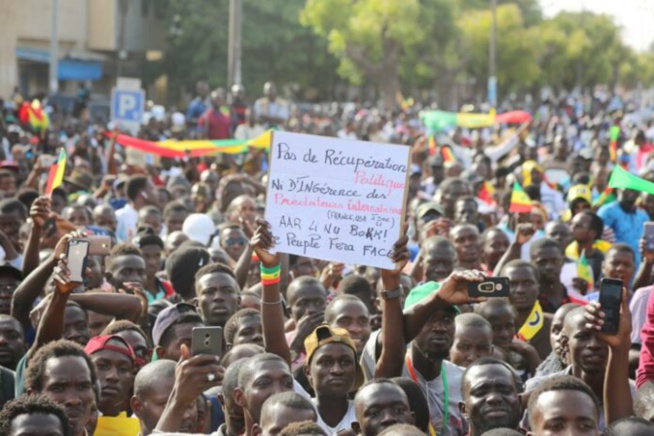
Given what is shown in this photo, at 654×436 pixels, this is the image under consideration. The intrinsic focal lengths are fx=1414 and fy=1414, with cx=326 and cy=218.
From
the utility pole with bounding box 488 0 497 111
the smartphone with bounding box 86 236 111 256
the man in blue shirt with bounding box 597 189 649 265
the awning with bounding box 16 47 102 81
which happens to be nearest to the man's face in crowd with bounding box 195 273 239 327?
the smartphone with bounding box 86 236 111 256

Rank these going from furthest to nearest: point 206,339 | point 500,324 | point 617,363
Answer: point 500,324 < point 617,363 < point 206,339

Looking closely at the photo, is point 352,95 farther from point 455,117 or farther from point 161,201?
point 161,201

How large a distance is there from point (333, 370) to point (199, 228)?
17.1 ft

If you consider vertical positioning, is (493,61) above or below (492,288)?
above

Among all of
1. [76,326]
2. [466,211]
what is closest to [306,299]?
[76,326]

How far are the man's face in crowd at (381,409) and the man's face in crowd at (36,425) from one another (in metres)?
1.30

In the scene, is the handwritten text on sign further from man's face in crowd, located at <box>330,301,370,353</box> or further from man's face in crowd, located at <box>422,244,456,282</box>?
man's face in crowd, located at <box>422,244,456,282</box>

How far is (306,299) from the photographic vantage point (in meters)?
8.09

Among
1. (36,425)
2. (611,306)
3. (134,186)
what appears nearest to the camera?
(36,425)

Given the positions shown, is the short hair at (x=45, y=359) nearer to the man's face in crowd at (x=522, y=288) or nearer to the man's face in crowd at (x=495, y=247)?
the man's face in crowd at (x=522, y=288)

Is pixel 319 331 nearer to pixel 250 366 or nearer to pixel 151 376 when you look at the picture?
pixel 250 366

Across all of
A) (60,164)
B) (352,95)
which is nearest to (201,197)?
(60,164)

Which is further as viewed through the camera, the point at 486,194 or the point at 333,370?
the point at 486,194

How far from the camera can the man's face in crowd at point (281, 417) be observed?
5.34 meters
